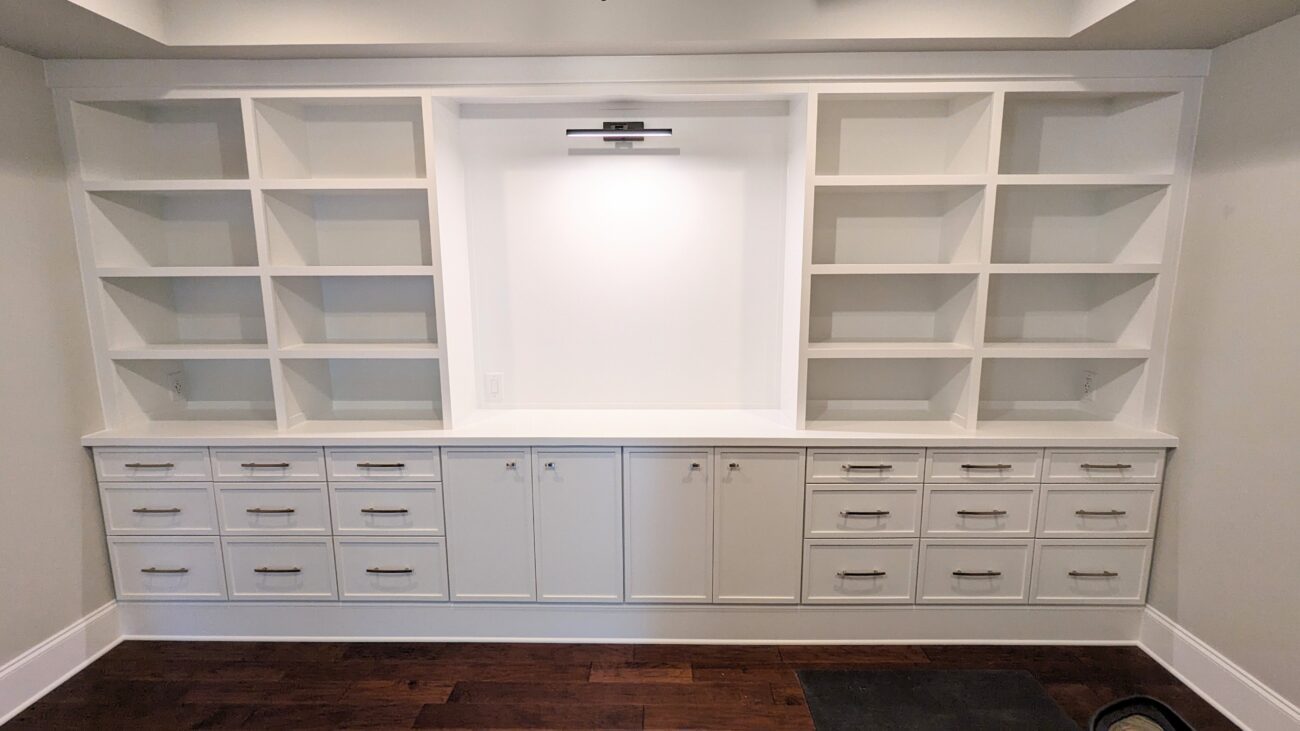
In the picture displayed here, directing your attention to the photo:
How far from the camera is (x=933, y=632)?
2.59 metres

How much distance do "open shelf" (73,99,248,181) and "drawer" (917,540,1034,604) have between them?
364 centimetres

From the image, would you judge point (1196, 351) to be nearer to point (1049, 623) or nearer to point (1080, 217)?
point (1080, 217)

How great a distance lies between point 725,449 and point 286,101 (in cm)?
244

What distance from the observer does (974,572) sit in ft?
8.30

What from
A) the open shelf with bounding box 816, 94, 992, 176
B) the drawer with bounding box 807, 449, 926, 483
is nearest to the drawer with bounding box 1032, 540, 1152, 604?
the drawer with bounding box 807, 449, 926, 483

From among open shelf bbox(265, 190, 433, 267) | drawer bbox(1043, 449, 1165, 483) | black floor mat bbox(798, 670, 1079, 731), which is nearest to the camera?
black floor mat bbox(798, 670, 1079, 731)

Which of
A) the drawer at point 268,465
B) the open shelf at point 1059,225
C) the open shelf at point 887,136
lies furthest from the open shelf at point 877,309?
the drawer at point 268,465

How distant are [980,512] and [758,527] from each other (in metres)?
0.96

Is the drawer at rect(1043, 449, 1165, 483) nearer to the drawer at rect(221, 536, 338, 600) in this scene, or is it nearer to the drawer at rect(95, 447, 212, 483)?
the drawer at rect(221, 536, 338, 600)

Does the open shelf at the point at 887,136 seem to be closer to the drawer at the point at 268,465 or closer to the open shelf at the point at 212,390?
the drawer at the point at 268,465

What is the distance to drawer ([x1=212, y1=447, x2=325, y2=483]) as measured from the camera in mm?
2520

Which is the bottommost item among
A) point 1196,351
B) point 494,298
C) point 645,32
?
point 1196,351

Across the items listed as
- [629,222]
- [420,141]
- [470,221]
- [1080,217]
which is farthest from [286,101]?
[1080,217]

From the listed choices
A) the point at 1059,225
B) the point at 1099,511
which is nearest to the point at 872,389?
the point at 1099,511
